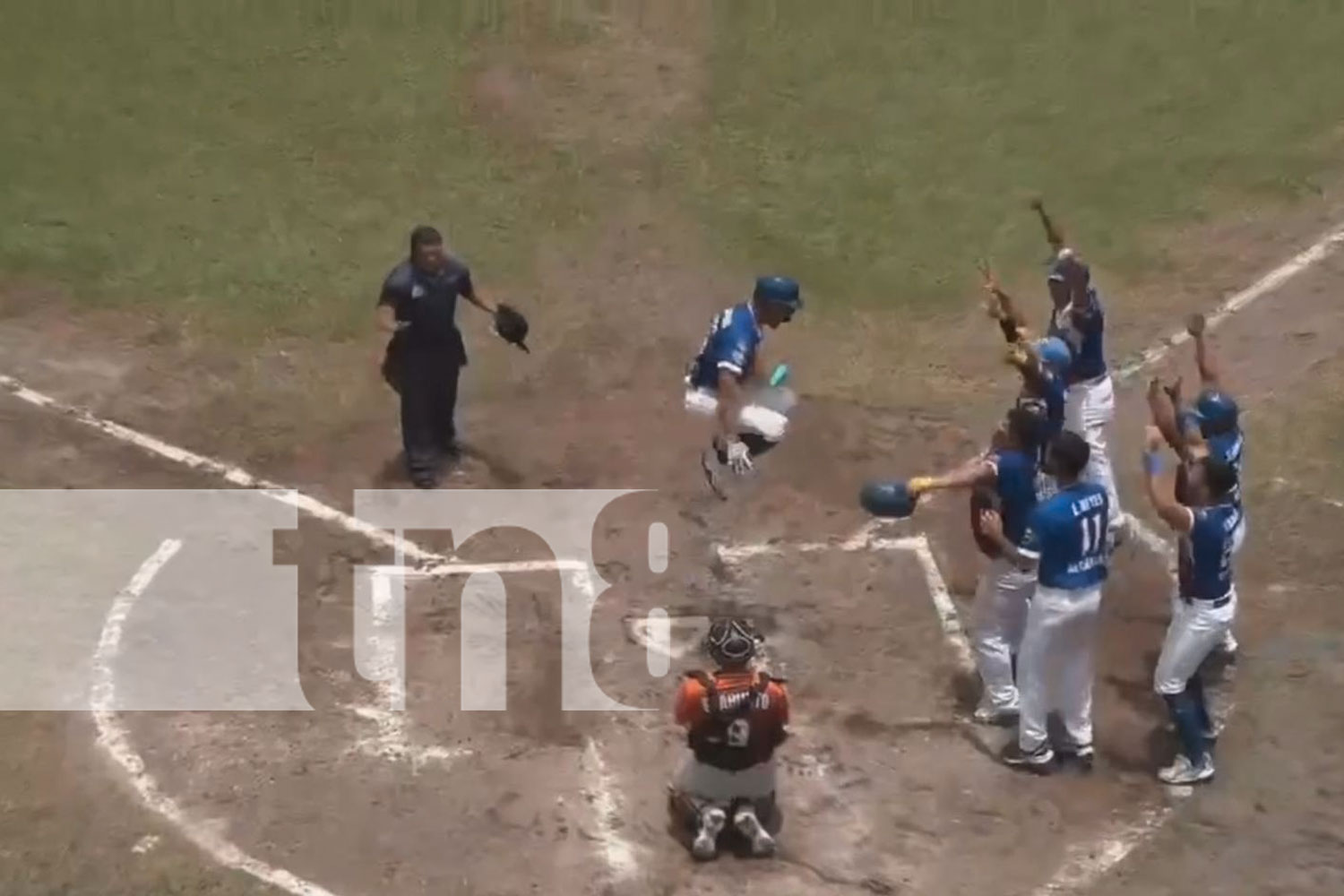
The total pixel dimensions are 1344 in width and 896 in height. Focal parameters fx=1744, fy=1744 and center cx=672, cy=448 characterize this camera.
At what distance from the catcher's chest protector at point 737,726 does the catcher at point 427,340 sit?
449cm

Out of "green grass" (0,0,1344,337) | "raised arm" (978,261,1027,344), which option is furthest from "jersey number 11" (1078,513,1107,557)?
"green grass" (0,0,1344,337)

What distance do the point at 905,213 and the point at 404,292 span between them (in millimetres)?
6486

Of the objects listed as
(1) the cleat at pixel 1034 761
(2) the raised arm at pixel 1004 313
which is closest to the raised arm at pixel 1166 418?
(2) the raised arm at pixel 1004 313

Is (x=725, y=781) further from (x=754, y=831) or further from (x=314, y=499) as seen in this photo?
(x=314, y=499)

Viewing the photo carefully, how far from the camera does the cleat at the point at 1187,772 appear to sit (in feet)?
32.8

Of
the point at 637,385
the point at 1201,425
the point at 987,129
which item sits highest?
the point at 987,129

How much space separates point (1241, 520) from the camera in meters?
9.91

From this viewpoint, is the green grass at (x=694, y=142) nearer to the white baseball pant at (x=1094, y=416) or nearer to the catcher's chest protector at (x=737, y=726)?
the white baseball pant at (x=1094, y=416)

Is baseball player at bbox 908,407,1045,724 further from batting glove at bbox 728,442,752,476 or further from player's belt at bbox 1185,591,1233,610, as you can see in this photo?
batting glove at bbox 728,442,752,476

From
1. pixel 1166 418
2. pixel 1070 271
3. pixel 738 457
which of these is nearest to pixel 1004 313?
pixel 1070 271

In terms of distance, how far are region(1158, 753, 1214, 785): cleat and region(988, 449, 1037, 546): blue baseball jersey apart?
1.60 meters

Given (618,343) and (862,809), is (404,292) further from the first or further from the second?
(862,809)

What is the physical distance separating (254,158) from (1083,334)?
9.74 meters

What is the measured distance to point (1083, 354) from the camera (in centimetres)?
1163
